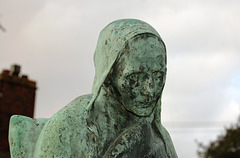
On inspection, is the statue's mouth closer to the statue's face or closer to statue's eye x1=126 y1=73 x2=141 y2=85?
the statue's face

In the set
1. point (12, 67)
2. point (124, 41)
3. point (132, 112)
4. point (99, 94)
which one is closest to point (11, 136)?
point (99, 94)

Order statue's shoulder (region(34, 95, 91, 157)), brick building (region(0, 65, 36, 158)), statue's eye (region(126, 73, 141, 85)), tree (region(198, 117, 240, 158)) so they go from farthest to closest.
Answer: tree (region(198, 117, 240, 158)) → brick building (region(0, 65, 36, 158)) → statue's eye (region(126, 73, 141, 85)) → statue's shoulder (region(34, 95, 91, 157))

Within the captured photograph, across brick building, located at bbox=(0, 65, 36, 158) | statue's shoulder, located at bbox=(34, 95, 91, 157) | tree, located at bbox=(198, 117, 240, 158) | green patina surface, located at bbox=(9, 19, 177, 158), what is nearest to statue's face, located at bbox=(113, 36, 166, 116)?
green patina surface, located at bbox=(9, 19, 177, 158)

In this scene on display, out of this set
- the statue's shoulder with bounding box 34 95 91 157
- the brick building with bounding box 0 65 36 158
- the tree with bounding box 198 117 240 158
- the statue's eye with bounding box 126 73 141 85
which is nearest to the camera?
the statue's shoulder with bounding box 34 95 91 157

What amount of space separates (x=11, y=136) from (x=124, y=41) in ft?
3.65

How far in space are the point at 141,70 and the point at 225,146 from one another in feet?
67.5

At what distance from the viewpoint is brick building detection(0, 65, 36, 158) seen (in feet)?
57.8

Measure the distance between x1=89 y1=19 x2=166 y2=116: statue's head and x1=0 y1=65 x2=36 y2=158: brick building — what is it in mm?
15265

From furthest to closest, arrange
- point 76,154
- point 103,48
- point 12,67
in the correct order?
point 12,67
point 103,48
point 76,154

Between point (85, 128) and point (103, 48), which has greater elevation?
point (103, 48)

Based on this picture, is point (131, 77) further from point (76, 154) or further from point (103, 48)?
point (76, 154)

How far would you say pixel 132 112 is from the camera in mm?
3000

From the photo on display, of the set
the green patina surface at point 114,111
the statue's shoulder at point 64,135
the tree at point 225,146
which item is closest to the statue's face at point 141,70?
the green patina surface at point 114,111

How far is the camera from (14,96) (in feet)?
59.0
